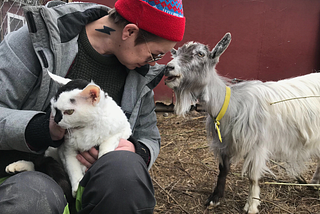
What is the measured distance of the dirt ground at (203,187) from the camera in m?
2.40

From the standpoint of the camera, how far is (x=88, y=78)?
1702 mm

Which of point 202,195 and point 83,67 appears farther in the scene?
point 202,195

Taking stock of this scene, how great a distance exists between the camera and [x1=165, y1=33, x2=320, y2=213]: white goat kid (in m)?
2.32

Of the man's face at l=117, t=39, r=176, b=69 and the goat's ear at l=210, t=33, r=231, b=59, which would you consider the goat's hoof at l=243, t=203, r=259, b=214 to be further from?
the man's face at l=117, t=39, r=176, b=69

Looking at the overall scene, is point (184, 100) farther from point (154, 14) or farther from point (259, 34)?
point (259, 34)

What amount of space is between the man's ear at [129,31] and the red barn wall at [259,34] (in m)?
3.56

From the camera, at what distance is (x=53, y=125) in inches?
49.9

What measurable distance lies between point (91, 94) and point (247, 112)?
5.00 feet

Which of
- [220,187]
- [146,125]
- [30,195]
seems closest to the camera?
[30,195]

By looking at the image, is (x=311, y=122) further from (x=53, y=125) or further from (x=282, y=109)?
(x=53, y=125)

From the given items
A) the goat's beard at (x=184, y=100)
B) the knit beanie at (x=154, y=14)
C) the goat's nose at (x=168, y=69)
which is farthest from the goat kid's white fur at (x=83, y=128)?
the goat's beard at (x=184, y=100)

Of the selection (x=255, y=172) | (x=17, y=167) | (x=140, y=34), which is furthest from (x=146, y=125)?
(x=255, y=172)

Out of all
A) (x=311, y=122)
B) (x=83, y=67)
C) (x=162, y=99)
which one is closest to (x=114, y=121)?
(x=83, y=67)

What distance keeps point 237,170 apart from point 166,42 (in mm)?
2055
